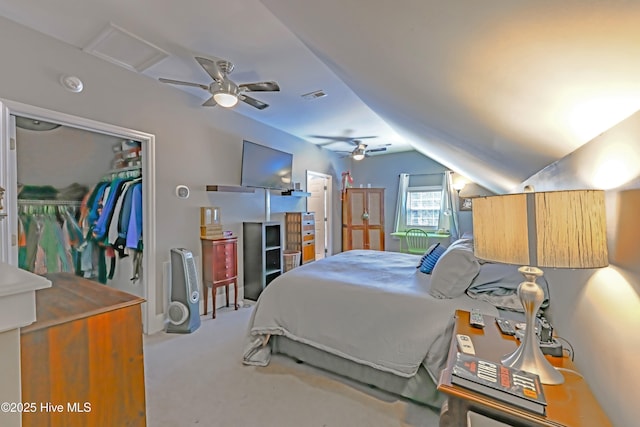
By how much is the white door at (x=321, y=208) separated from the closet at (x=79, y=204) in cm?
335

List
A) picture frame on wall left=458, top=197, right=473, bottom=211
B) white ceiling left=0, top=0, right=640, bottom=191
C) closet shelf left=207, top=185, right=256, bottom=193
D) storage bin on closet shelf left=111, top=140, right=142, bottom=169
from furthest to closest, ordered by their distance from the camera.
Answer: picture frame on wall left=458, top=197, right=473, bottom=211 < closet shelf left=207, top=185, right=256, bottom=193 < storage bin on closet shelf left=111, top=140, right=142, bottom=169 < white ceiling left=0, top=0, right=640, bottom=191

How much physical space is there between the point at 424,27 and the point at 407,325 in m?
1.65

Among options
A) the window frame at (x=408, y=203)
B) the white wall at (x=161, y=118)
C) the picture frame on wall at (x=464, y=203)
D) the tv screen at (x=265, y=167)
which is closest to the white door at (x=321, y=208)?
the tv screen at (x=265, y=167)

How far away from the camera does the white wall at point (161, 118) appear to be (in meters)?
2.14

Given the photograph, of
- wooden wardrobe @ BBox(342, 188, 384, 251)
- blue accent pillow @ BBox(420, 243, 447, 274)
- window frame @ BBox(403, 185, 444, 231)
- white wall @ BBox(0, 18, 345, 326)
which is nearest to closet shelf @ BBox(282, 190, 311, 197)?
white wall @ BBox(0, 18, 345, 326)

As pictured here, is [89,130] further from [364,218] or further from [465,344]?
[364,218]

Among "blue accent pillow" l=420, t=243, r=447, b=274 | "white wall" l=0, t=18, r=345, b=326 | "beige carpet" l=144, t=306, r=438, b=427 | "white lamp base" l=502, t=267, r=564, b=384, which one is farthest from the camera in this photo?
"blue accent pillow" l=420, t=243, r=447, b=274

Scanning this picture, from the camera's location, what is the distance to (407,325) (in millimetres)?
1853

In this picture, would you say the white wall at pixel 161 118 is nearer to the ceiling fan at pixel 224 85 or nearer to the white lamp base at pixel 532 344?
the ceiling fan at pixel 224 85

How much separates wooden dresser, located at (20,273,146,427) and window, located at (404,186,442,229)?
5762 mm

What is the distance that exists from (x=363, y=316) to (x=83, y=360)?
5.02 ft

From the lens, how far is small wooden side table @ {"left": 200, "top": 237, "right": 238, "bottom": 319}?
338cm

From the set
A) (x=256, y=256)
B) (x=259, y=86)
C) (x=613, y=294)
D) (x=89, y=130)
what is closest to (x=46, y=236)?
(x=89, y=130)

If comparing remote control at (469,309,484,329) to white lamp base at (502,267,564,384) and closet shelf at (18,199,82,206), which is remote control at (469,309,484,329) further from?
closet shelf at (18,199,82,206)
